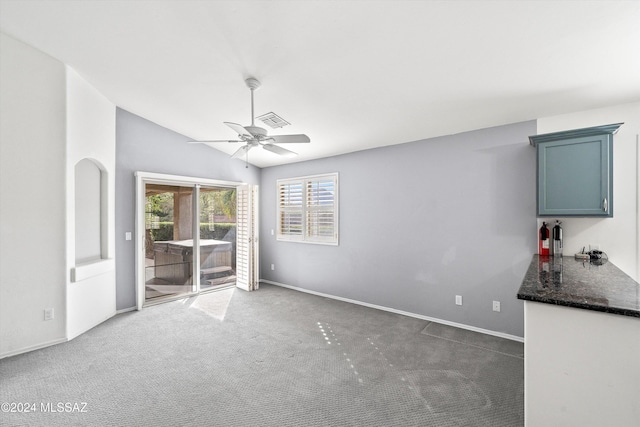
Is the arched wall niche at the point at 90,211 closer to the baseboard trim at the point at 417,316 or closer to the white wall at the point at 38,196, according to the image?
the white wall at the point at 38,196

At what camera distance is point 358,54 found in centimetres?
227

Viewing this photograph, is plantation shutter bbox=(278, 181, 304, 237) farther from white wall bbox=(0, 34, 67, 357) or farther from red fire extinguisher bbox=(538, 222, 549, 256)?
red fire extinguisher bbox=(538, 222, 549, 256)

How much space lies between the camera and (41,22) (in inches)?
99.7

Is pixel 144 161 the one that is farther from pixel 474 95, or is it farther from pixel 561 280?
pixel 561 280

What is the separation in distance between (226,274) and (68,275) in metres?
2.74

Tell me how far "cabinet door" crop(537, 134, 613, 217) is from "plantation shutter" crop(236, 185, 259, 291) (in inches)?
177

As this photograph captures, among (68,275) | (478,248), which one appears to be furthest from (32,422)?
(478,248)

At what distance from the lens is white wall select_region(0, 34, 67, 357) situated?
2.85 m

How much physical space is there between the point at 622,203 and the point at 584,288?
1837mm

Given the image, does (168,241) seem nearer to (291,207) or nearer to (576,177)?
(291,207)

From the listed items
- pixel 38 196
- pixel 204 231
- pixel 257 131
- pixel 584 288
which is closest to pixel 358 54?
pixel 257 131

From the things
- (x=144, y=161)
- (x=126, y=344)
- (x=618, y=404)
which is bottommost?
(x=126, y=344)

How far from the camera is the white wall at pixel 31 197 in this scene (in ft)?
9.36

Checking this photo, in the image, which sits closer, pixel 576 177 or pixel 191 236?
pixel 576 177
